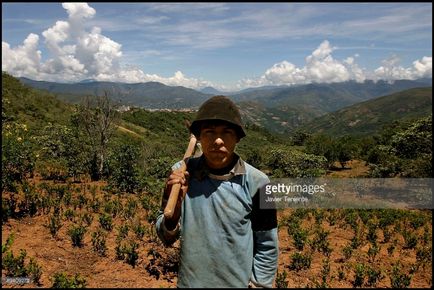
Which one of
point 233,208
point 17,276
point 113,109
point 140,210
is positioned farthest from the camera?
point 113,109

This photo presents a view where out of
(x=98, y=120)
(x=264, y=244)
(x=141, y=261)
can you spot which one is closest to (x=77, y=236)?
(x=141, y=261)

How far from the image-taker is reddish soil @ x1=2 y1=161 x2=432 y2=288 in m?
6.25

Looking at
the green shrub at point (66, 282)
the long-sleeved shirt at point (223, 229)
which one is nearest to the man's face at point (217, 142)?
the long-sleeved shirt at point (223, 229)

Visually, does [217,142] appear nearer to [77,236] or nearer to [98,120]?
[77,236]

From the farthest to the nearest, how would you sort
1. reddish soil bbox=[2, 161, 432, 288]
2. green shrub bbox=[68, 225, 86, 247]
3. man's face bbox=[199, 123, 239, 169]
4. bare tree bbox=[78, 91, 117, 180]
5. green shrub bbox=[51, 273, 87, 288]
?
1. bare tree bbox=[78, 91, 117, 180]
2. green shrub bbox=[68, 225, 86, 247]
3. reddish soil bbox=[2, 161, 432, 288]
4. green shrub bbox=[51, 273, 87, 288]
5. man's face bbox=[199, 123, 239, 169]

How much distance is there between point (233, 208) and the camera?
2.25 metres

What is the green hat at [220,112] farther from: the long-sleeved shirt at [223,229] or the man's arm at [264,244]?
the man's arm at [264,244]

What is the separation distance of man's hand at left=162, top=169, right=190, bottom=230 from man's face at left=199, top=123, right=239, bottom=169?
220mm

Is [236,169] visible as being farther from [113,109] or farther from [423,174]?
[423,174]

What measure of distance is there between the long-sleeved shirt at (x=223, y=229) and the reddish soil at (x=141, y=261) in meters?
4.25

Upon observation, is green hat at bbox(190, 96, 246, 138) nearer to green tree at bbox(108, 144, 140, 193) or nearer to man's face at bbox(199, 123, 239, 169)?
man's face at bbox(199, 123, 239, 169)

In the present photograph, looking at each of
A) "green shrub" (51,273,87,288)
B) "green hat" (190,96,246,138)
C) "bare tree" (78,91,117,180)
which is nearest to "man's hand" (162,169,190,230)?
"green hat" (190,96,246,138)

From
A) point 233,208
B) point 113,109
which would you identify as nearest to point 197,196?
point 233,208

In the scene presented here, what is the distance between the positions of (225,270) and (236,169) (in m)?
0.71
